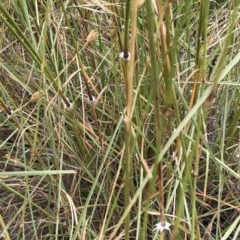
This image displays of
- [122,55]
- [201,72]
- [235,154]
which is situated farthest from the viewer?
[235,154]

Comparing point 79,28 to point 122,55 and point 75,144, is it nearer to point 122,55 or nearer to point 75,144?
point 75,144

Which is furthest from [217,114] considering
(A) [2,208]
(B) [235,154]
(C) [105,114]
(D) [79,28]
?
(A) [2,208]

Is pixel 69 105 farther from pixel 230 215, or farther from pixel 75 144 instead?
pixel 230 215

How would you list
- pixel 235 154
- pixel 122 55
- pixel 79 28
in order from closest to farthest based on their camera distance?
pixel 122 55
pixel 235 154
pixel 79 28

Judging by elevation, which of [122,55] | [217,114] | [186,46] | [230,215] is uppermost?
[122,55]

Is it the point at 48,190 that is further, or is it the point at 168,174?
the point at 48,190

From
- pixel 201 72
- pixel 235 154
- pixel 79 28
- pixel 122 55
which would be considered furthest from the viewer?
pixel 79 28

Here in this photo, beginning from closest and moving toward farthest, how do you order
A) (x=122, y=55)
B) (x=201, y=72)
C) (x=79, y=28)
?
(x=122, y=55), (x=201, y=72), (x=79, y=28)

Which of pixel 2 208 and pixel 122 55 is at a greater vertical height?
pixel 122 55

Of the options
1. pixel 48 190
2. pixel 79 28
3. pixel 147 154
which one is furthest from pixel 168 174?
pixel 79 28
